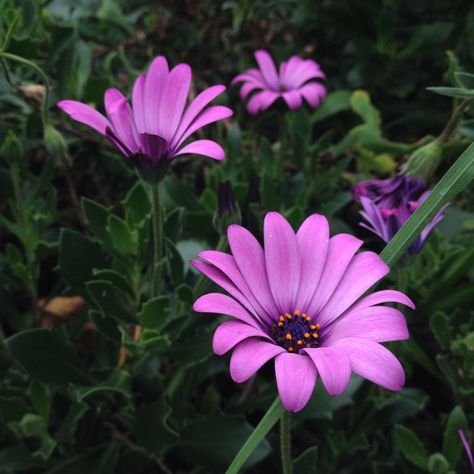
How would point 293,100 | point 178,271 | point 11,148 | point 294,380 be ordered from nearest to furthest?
1. point 294,380
2. point 178,271
3. point 11,148
4. point 293,100

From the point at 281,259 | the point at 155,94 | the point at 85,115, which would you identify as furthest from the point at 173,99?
the point at 281,259

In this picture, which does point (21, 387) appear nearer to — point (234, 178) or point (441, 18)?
point (234, 178)

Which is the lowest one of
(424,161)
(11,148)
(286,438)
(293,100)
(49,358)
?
(49,358)

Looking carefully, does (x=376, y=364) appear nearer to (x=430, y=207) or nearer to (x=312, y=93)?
(x=430, y=207)

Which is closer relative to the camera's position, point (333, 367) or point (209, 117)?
point (333, 367)

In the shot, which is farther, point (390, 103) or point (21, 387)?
point (390, 103)

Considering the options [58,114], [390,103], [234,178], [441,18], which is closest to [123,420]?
[234,178]

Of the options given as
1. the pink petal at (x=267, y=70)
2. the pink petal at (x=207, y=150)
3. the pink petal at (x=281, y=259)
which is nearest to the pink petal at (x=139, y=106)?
the pink petal at (x=207, y=150)
